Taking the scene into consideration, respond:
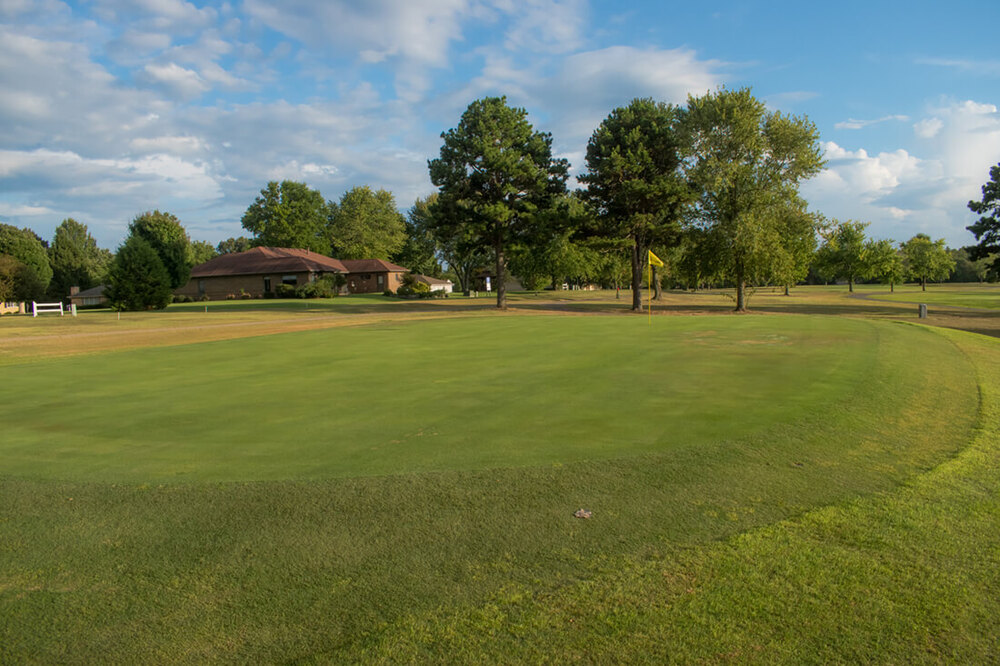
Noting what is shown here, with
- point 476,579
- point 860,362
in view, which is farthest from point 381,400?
point 860,362

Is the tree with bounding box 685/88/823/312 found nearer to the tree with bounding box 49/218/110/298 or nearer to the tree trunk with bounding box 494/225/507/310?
the tree trunk with bounding box 494/225/507/310

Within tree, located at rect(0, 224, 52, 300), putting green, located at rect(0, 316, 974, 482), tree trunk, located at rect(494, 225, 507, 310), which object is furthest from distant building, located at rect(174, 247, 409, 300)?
putting green, located at rect(0, 316, 974, 482)

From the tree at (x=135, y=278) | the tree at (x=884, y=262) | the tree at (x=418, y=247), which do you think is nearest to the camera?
the tree at (x=135, y=278)

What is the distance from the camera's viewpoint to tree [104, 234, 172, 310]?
47.3 metres

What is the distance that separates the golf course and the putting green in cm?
7

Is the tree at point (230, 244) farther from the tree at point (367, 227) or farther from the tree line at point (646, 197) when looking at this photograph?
the tree line at point (646, 197)

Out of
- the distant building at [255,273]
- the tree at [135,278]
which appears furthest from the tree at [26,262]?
the tree at [135,278]

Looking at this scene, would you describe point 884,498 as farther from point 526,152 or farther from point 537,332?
point 526,152

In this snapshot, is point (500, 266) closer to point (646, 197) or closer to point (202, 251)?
point (646, 197)

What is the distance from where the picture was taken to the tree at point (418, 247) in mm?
91312

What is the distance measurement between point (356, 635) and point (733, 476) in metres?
3.99

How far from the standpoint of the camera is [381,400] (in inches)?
399

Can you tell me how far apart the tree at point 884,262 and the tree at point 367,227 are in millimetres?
69080

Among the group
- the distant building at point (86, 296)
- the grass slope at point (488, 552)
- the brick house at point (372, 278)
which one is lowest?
the grass slope at point (488, 552)
